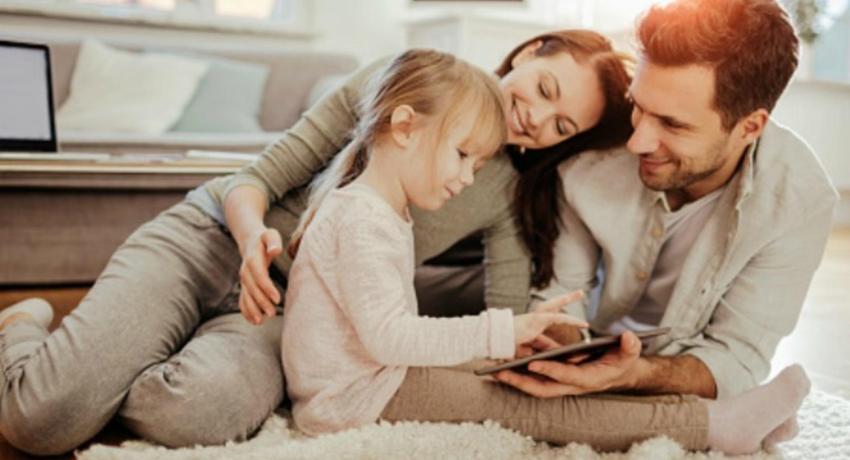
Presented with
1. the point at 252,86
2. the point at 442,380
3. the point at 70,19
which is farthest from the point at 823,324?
the point at 70,19

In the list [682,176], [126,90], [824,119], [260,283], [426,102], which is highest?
[426,102]

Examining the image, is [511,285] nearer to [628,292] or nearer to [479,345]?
[628,292]

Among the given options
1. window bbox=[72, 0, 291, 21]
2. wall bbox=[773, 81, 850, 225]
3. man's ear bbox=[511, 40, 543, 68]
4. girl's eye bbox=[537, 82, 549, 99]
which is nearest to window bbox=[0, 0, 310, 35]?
window bbox=[72, 0, 291, 21]

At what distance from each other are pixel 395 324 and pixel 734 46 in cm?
65

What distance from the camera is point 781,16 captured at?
1199 mm

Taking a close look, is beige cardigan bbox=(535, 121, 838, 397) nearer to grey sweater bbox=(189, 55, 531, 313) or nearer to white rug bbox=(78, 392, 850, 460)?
white rug bbox=(78, 392, 850, 460)

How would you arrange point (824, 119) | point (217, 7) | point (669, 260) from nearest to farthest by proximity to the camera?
point (669, 260)
point (217, 7)
point (824, 119)

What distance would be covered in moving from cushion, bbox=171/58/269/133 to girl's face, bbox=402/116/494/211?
2252mm

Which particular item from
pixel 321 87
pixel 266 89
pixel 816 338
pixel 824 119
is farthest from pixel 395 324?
pixel 824 119

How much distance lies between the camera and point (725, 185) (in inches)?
52.6

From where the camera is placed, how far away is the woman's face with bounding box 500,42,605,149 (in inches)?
52.2

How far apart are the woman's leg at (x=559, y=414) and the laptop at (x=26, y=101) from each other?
1.28 meters

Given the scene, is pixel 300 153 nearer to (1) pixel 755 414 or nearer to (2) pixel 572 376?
→ (2) pixel 572 376

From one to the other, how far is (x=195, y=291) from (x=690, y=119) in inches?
31.8
